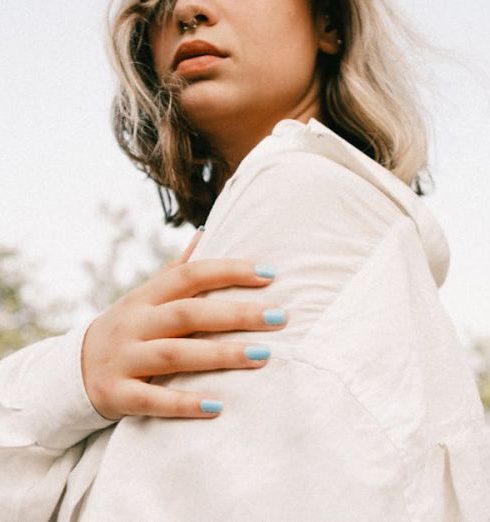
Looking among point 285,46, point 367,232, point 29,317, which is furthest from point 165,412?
point 29,317

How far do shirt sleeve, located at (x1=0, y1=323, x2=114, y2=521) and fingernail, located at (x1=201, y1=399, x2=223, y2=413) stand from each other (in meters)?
0.22

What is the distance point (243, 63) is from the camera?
130 cm

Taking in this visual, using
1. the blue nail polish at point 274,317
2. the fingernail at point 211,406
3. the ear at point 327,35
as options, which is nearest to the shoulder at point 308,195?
the blue nail polish at point 274,317

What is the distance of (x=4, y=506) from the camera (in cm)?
104

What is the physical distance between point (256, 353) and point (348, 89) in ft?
2.43

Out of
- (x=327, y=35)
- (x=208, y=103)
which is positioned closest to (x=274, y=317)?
(x=208, y=103)

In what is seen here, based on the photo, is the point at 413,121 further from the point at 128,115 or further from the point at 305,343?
the point at 305,343

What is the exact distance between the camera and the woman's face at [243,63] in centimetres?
130

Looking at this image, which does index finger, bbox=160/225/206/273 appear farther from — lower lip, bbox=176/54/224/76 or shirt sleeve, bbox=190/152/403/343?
lower lip, bbox=176/54/224/76

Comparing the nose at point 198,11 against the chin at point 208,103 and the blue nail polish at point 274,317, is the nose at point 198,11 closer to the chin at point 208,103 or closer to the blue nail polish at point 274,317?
the chin at point 208,103

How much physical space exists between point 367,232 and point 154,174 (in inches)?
36.5

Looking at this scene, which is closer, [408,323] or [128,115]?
[408,323]

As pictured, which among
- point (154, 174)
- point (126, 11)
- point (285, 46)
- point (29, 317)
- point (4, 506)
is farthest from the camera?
point (29, 317)

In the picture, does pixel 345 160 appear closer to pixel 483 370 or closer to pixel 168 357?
pixel 168 357
